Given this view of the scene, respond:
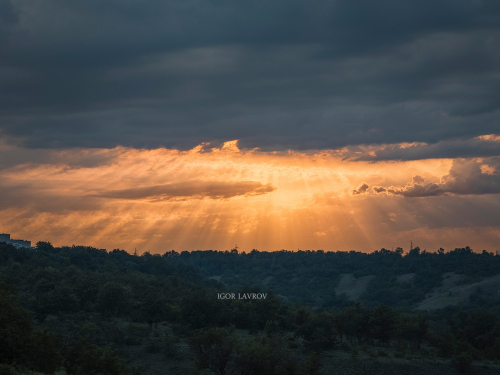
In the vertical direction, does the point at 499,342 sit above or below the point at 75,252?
below

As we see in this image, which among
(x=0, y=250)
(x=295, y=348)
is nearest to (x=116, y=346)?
(x=295, y=348)

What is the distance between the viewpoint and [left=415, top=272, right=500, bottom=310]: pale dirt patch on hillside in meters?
166

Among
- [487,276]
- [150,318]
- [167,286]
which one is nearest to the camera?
[150,318]

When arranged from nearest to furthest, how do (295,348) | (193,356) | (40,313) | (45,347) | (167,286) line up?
(45,347) → (193,356) → (295,348) → (40,313) → (167,286)

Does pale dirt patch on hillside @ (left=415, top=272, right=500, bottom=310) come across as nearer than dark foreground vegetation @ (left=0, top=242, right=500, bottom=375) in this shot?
No

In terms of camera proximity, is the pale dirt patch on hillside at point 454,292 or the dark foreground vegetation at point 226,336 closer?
the dark foreground vegetation at point 226,336

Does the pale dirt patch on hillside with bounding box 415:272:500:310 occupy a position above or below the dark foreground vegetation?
below

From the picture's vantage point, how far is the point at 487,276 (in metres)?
188

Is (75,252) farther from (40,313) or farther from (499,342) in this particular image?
(499,342)

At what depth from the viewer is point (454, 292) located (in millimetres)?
174875

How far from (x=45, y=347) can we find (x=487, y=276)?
185 meters

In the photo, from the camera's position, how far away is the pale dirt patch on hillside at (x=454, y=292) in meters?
166

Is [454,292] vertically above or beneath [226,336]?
beneath

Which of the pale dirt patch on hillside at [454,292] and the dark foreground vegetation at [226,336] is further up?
the dark foreground vegetation at [226,336]
